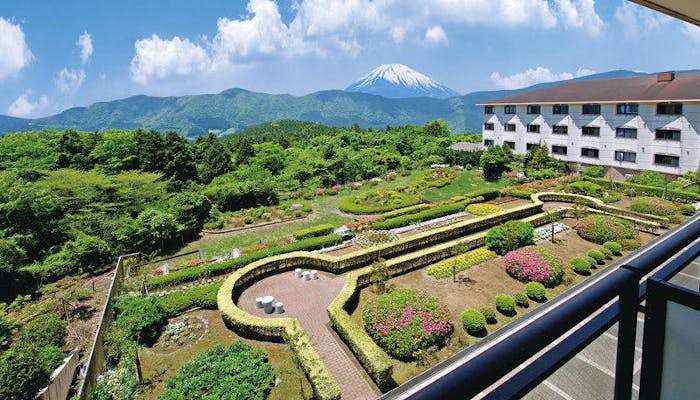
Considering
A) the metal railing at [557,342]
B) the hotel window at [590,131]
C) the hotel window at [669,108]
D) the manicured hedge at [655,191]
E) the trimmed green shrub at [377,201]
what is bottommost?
the manicured hedge at [655,191]

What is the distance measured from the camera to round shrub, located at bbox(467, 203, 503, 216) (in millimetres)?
26328

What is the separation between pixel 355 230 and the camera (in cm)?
2502

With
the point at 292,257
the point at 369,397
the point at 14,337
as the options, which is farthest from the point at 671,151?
the point at 14,337

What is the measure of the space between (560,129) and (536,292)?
96.1ft

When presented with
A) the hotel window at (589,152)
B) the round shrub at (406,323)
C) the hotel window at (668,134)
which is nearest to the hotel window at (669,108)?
the hotel window at (668,134)

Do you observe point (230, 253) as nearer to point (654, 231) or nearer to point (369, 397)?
point (369, 397)

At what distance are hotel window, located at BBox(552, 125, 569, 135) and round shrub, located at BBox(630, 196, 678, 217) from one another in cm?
1480

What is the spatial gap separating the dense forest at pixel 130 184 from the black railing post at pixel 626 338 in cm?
2405

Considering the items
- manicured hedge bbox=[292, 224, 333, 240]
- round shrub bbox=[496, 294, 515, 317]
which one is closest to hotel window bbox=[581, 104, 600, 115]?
manicured hedge bbox=[292, 224, 333, 240]

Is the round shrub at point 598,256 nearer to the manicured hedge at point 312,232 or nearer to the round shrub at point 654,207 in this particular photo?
the round shrub at point 654,207

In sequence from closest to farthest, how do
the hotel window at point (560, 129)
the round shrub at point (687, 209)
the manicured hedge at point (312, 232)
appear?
1. the round shrub at point (687, 209)
2. the manicured hedge at point (312, 232)
3. the hotel window at point (560, 129)

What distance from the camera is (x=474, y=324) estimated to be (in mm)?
12836

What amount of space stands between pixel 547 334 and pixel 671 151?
39.0 metres

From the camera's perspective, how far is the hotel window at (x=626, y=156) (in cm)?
3331
